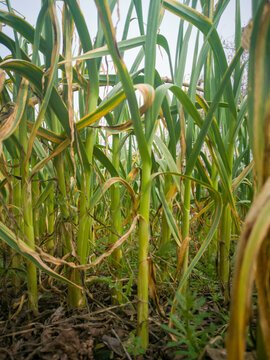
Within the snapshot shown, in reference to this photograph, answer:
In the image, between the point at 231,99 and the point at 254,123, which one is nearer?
the point at 254,123

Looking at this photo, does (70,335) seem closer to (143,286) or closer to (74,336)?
(74,336)

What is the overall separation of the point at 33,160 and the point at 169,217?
517mm

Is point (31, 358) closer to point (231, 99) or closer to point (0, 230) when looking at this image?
point (0, 230)

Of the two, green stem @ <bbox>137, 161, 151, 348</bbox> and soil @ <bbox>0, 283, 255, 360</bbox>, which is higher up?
green stem @ <bbox>137, 161, 151, 348</bbox>

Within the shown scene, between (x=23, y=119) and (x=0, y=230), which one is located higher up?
(x=23, y=119)

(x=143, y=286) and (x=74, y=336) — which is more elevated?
(x=143, y=286)

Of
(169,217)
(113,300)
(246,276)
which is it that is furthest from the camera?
(113,300)

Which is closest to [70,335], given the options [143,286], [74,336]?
[74,336]

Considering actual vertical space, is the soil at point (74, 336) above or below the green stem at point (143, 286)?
below

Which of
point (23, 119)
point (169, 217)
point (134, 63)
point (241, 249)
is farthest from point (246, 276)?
point (134, 63)

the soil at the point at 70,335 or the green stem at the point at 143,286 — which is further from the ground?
the green stem at the point at 143,286

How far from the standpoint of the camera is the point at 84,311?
2.23ft

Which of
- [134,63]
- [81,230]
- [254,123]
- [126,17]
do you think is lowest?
[81,230]

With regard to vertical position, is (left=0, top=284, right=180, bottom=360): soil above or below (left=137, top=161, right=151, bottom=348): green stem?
below
